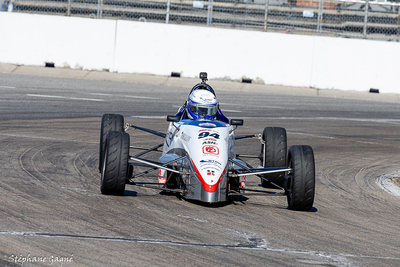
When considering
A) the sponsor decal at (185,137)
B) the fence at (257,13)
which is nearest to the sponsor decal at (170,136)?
the sponsor decal at (185,137)

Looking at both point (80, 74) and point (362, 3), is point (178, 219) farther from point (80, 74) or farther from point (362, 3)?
point (362, 3)

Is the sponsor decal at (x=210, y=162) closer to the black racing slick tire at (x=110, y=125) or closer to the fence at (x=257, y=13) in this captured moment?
the black racing slick tire at (x=110, y=125)

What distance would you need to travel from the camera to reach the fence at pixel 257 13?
71.7ft

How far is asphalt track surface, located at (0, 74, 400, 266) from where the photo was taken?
5.56m

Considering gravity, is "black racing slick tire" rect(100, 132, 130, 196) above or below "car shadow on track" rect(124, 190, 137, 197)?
above

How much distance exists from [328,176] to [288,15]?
12751 mm

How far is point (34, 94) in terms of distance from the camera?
55.3 ft

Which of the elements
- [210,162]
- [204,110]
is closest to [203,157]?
[210,162]

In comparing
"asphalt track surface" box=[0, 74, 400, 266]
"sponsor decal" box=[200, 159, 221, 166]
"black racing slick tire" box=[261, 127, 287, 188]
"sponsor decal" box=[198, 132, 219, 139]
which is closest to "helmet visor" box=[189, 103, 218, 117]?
"black racing slick tire" box=[261, 127, 287, 188]

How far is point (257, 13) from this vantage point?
867 inches

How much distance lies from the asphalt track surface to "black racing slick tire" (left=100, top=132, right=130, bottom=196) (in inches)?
7.5

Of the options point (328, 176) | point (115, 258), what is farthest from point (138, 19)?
point (115, 258)

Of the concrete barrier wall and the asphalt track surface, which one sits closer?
the asphalt track surface

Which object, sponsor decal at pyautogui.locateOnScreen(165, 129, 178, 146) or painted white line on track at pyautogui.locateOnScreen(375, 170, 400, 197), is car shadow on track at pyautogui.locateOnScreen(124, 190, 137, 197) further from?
painted white line on track at pyautogui.locateOnScreen(375, 170, 400, 197)
